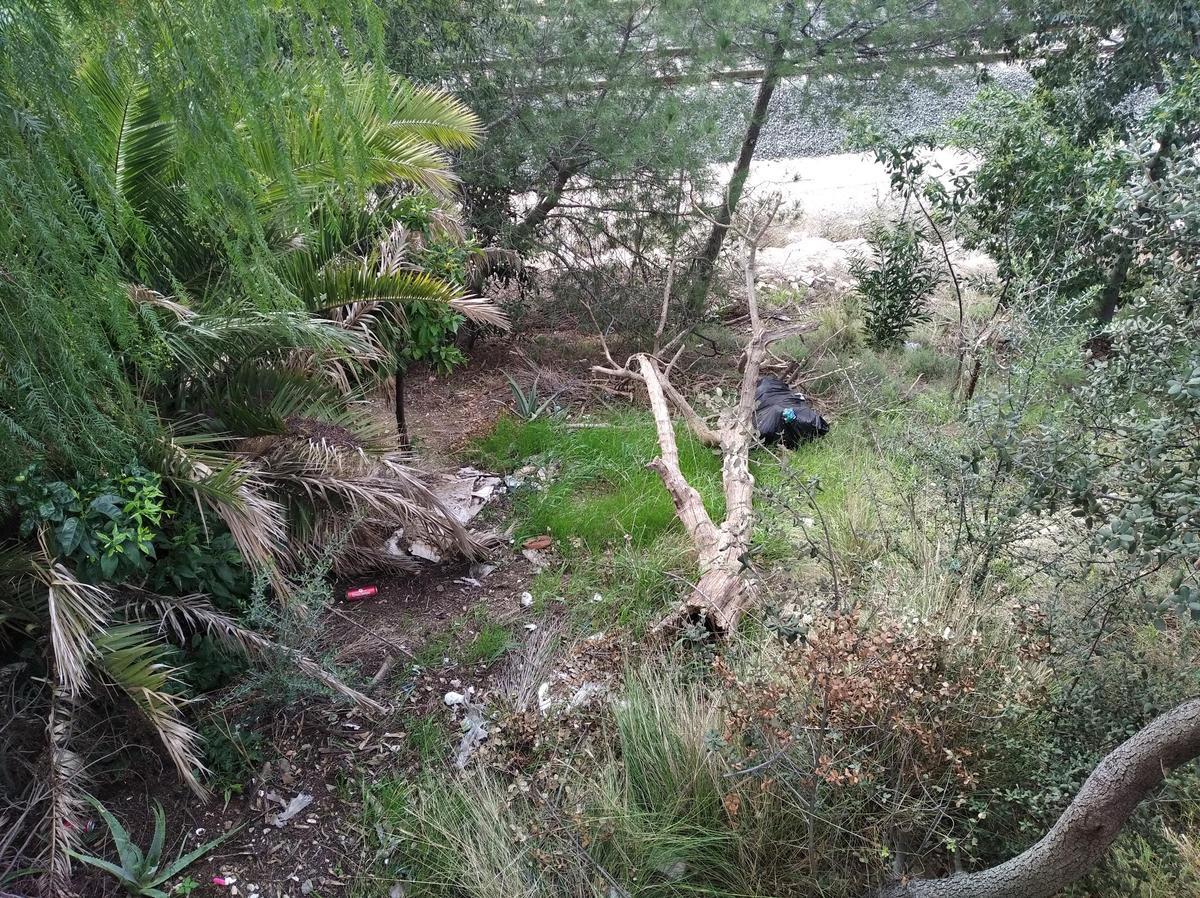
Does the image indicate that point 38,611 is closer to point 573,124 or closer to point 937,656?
point 937,656

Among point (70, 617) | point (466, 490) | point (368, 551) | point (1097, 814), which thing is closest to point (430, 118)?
point (466, 490)

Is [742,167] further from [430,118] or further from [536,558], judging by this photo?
[536,558]

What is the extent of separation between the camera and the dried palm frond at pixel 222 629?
11.7 feet

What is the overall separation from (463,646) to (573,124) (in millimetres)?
4662

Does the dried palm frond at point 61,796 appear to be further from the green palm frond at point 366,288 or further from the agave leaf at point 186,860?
the green palm frond at point 366,288

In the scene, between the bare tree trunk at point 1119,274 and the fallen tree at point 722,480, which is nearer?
the fallen tree at point 722,480

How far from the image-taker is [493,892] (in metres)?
2.81

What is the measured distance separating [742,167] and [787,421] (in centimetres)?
259

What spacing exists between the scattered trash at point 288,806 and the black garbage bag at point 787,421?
382 centimetres

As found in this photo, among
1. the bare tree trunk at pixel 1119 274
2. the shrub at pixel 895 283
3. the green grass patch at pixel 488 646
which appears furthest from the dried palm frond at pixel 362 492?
the bare tree trunk at pixel 1119 274

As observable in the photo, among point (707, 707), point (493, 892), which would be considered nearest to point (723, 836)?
point (707, 707)

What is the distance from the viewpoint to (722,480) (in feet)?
18.5

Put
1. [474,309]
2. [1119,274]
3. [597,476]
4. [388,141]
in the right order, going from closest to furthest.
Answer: [474,309] → [388,141] → [597,476] → [1119,274]

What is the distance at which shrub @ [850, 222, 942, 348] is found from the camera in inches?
287
